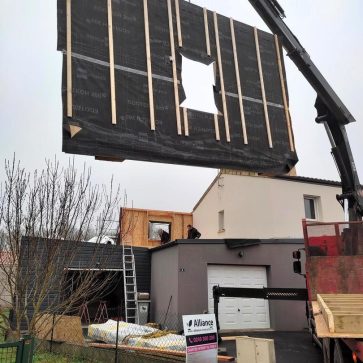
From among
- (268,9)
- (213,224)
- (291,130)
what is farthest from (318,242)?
(213,224)

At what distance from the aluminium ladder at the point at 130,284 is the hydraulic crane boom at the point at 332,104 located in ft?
31.7

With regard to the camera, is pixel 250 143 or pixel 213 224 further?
pixel 213 224

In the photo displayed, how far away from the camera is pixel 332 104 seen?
27.7 ft

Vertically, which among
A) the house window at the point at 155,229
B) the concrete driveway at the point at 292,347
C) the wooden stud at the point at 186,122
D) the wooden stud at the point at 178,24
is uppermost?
Answer: the wooden stud at the point at 178,24

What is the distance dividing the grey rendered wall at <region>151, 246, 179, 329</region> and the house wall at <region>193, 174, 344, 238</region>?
4.13 meters

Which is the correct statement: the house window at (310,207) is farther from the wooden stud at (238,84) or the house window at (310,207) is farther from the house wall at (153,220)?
the wooden stud at (238,84)

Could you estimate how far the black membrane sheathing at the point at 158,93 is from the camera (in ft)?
20.3

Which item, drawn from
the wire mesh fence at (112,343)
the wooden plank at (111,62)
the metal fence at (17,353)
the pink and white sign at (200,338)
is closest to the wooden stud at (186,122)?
the wooden plank at (111,62)

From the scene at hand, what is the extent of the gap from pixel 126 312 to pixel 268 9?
37.3 feet

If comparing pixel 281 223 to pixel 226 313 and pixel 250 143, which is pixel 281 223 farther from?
pixel 250 143

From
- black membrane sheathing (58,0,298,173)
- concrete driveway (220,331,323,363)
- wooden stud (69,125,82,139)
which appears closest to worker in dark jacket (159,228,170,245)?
concrete driveway (220,331,323,363)

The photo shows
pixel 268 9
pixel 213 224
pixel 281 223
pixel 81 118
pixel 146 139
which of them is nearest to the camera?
pixel 81 118

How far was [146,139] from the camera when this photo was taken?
658 centimetres

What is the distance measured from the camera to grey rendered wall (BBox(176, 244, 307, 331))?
44.9ft
